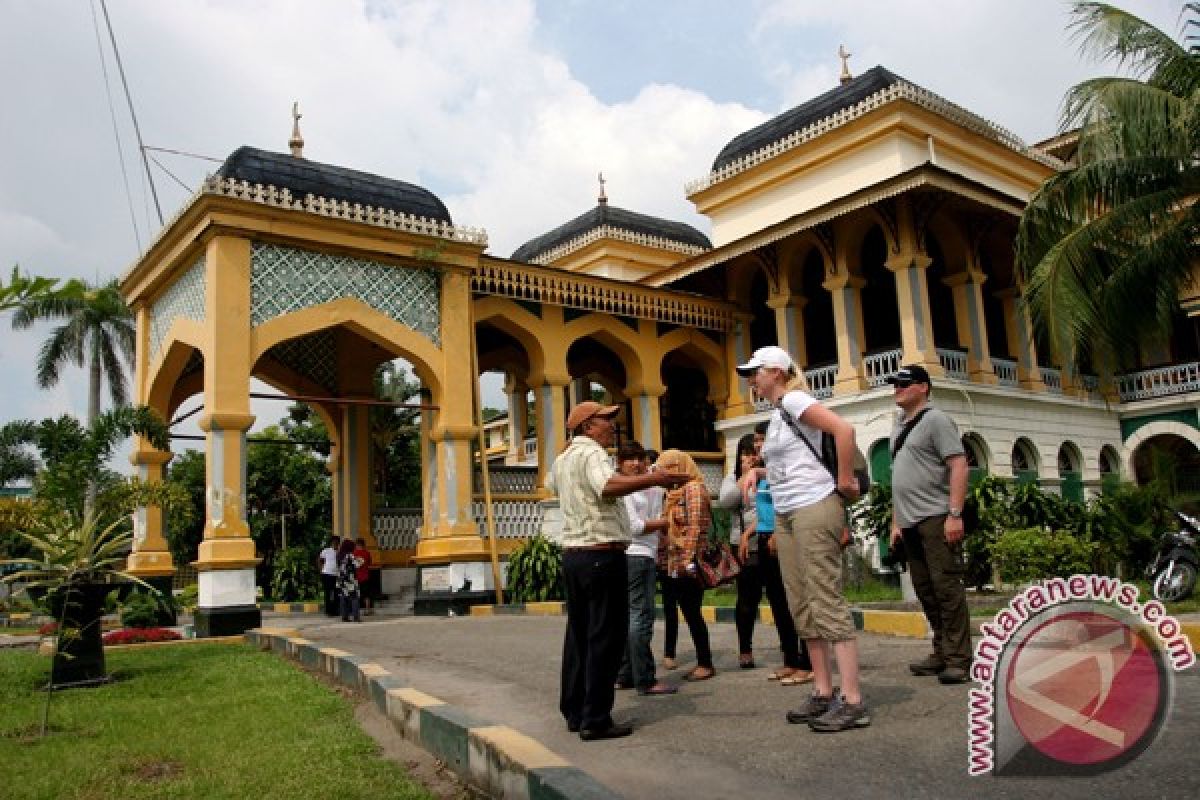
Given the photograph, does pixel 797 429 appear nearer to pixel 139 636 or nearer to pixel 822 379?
pixel 139 636

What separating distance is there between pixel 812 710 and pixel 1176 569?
6.43 metres

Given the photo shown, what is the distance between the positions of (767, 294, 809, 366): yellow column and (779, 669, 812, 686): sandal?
41.8 feet

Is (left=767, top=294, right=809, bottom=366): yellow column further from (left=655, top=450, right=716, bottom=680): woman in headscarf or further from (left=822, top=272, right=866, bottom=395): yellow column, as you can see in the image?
(left=655, top=450, right=716, bottom=680): woman in headscarf

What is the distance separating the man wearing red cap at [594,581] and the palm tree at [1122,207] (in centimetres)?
855

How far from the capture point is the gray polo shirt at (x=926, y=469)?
16.8ft

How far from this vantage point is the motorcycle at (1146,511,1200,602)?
8.85 meters

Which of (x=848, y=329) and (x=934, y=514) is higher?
(x=848, y=329)

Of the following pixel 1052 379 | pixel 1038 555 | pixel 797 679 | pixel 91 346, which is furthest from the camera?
pixel 91 346

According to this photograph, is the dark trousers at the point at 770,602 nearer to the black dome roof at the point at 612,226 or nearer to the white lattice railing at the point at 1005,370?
the white lattice railing at the point at 1005,370

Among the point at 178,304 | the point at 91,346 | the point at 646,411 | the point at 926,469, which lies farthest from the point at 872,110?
the point at 91,346

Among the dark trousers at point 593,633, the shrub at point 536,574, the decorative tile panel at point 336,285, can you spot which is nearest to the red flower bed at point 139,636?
the decorative tile panel at point 336,285

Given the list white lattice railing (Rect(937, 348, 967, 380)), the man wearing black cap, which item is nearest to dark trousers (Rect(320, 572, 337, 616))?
white lattice railing (Rect(937, 348, 967, 380))

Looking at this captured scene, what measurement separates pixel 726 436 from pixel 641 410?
187 cm

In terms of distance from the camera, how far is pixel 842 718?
13.1 feet
